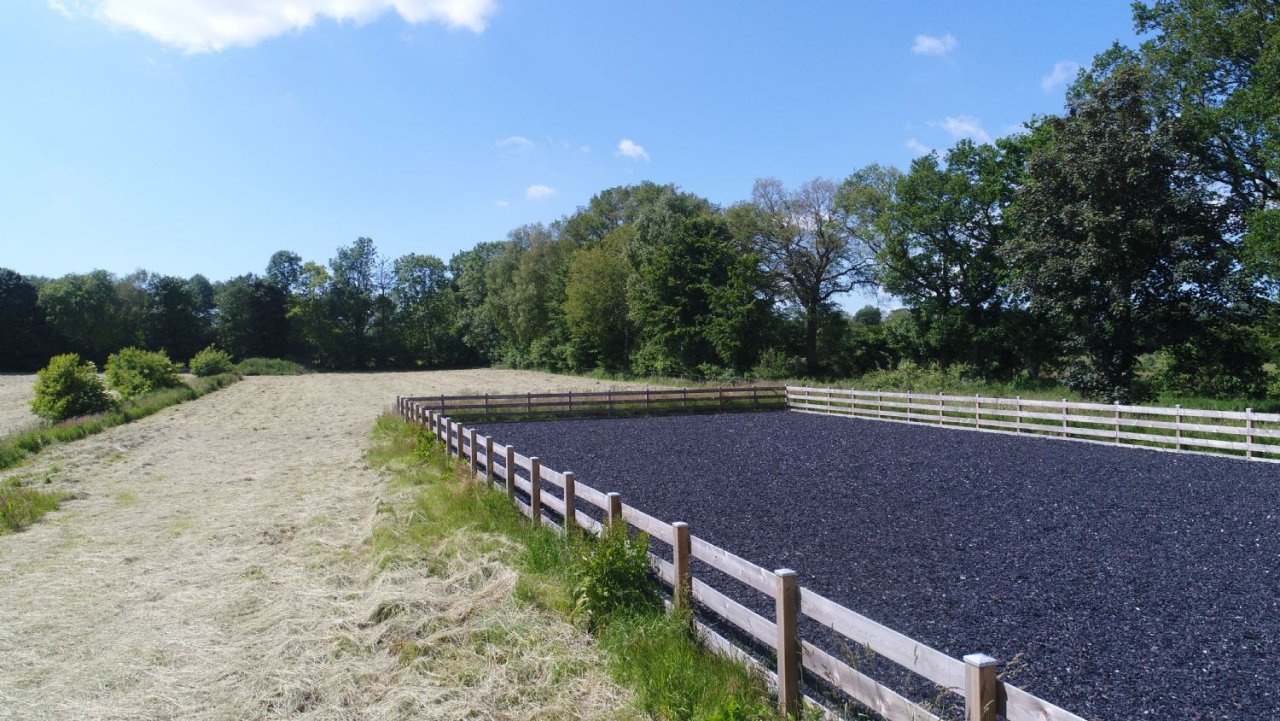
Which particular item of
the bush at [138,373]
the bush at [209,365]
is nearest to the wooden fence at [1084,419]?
the bush at [138,373]

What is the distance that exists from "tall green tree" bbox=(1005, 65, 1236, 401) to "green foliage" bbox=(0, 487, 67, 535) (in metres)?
25.9

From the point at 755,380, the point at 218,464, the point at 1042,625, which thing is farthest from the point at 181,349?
the point at 1042,625

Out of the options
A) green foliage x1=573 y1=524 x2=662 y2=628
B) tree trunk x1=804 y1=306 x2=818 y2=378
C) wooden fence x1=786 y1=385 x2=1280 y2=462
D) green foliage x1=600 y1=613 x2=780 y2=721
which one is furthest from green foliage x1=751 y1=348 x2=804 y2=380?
green foliage x1=600 y1=613 x2=780 y2=721

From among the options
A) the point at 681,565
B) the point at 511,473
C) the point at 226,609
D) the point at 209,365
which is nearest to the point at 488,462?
the point at 511,473

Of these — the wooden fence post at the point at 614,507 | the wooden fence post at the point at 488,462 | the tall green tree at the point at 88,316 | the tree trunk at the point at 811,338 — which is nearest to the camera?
the wooden fence post at the point at 614,507

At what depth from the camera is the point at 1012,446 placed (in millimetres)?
15766

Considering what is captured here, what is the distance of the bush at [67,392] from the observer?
85.8ft

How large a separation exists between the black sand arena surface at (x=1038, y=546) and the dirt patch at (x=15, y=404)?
81.0ft

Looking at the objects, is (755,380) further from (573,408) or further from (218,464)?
(218,464)

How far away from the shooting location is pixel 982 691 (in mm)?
2701

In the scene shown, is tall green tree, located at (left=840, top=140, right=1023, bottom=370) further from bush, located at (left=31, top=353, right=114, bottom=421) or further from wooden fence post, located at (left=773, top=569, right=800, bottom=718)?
bush, located at (left=31, top=353, right=114, bottom=421)

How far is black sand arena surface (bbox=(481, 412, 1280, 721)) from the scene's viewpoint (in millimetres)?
4699

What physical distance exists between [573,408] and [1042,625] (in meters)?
20.7

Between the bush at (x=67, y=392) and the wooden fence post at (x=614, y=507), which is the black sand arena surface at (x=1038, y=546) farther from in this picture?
the bush at (x=67, y=392)
